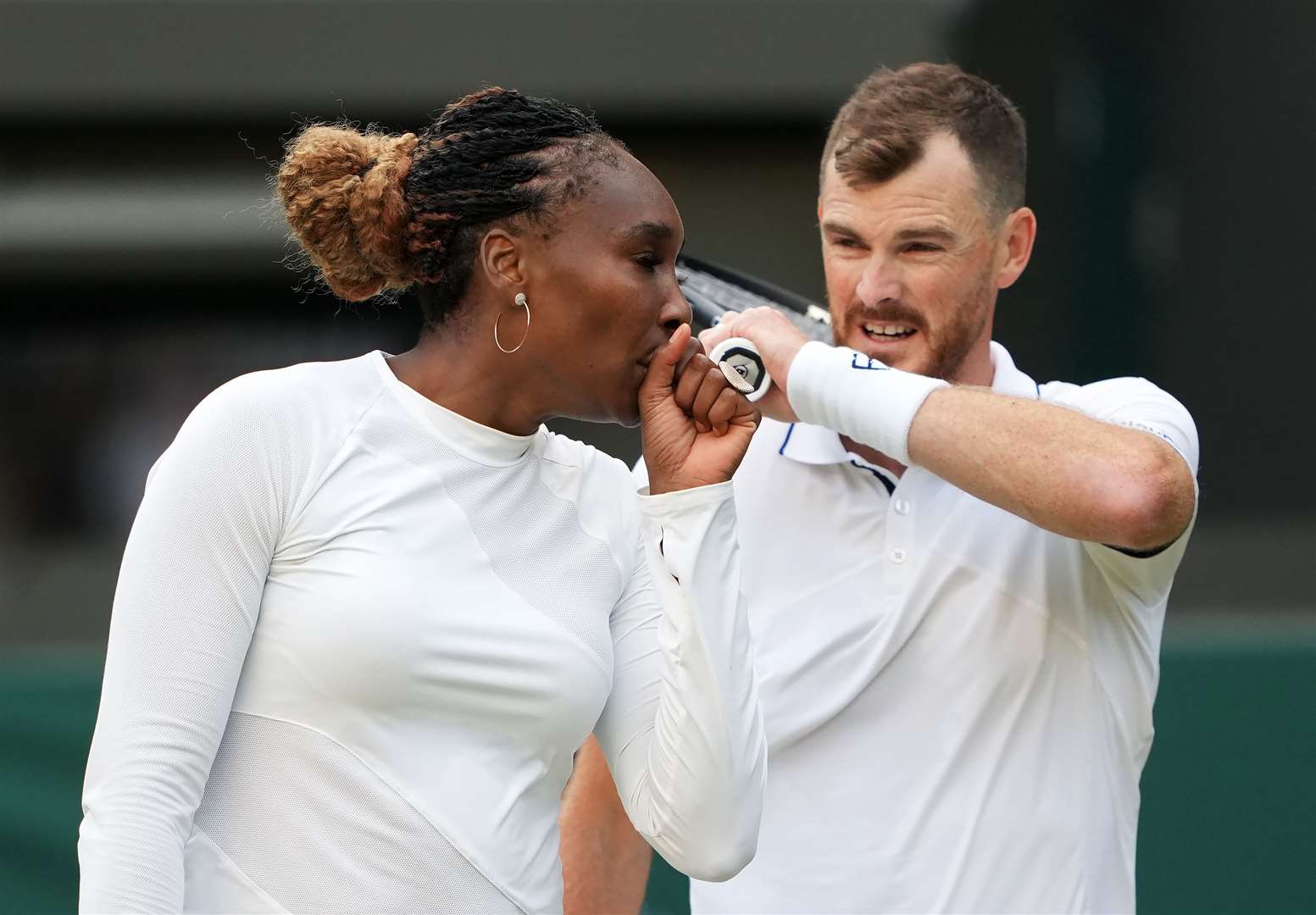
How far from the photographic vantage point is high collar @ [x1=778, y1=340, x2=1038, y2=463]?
7.54ft

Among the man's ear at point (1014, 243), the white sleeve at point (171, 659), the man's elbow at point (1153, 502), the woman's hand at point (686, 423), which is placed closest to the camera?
the white sleeve at point (171, 659)

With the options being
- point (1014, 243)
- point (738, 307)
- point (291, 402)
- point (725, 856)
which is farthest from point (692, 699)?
point (1014, 243)

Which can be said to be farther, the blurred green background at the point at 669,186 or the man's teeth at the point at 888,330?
the blurred green background at the point at 669,186

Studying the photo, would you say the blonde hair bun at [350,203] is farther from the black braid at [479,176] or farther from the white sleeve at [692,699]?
the white sleeve at [692,699]

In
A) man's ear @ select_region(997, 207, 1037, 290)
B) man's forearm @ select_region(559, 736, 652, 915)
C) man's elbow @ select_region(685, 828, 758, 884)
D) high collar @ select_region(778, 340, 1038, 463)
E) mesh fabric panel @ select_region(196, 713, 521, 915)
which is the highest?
man's ear @ select_region(997, 207, 1037, 290)

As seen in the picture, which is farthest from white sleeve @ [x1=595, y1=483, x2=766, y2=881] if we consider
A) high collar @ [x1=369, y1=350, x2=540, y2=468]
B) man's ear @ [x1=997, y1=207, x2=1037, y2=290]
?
man's ear @ [x1=997, y1=207, x2=1037, y2=290]

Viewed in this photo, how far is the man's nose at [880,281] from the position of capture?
231cm

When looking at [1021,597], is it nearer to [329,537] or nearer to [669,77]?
[329,537]

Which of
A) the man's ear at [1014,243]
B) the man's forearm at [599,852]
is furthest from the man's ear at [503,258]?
the man's ear at [1014,243]

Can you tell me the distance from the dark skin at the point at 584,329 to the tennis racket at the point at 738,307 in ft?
1.32

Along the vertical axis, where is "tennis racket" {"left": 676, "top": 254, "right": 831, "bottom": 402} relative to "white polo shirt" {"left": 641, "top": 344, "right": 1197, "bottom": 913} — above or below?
above

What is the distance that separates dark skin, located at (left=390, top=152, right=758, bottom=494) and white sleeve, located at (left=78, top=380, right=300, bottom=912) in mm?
281

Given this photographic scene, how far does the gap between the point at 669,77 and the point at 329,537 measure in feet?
18.4

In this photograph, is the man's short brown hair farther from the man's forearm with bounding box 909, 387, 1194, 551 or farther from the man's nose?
the man's forearm with bounding box 909, 387, 1194, 551
